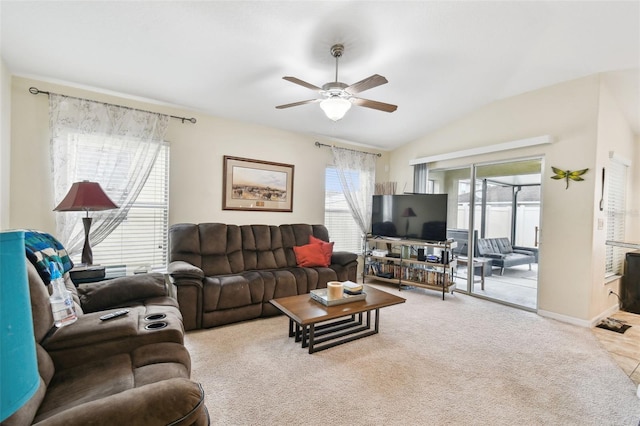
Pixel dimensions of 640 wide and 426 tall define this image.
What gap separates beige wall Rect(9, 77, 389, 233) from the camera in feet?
9.16

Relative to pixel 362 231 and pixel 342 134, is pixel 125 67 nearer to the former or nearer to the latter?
pixel 342 134

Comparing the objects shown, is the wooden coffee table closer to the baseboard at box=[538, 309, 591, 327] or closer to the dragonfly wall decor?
the baseboard at box=[538, 309, 591, 327]

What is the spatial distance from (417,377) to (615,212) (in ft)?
13.0

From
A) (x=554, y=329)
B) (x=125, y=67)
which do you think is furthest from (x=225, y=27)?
(x=554, y=329)

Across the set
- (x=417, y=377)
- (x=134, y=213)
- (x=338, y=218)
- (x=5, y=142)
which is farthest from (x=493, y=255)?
(x=5, y=142)

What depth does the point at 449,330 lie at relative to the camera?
3098mm

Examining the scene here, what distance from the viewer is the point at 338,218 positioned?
5246mm

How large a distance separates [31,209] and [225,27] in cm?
259

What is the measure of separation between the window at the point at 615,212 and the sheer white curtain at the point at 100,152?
224 inches

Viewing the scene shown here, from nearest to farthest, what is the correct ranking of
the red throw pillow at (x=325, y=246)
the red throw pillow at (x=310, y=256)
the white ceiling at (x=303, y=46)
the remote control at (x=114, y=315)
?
the remote control at (x=114, y=315)
the white ceiling at (x=303, y=46)
the red throw pillow at (x=310, y=256)
the red throw pillow at (x=325, y=246)

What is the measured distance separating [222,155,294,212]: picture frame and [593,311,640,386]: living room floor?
3997 millimetres

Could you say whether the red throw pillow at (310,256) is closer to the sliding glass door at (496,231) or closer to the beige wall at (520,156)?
the beige wall at (520,156)

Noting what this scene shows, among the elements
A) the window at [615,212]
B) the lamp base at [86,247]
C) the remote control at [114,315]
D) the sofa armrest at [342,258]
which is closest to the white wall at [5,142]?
the lamp base at [86,247]

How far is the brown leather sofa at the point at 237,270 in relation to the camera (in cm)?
292
